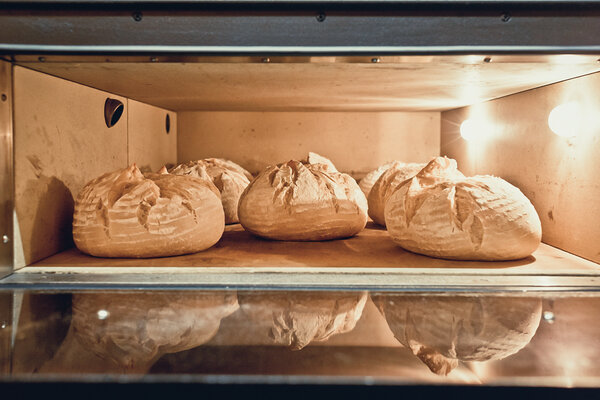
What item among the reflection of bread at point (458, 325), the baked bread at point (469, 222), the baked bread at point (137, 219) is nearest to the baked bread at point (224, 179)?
the baked bread at point (137, 219)

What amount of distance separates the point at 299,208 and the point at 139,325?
919 mm

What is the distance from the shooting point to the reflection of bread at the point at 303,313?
2.39ft

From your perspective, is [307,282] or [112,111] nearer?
[307,282]

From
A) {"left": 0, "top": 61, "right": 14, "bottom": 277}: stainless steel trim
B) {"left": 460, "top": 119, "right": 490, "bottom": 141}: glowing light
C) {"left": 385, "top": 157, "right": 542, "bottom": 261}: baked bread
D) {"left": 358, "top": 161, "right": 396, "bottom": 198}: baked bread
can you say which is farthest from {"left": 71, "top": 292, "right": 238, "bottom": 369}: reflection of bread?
{"left": 460, "top": 119, "right": 490, "bottom": 141}: glowing light

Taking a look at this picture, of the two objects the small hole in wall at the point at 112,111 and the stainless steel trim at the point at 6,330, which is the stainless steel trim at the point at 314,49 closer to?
the stainless steel trim at the point at 6,330

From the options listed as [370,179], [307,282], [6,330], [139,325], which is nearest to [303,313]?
[307,282]

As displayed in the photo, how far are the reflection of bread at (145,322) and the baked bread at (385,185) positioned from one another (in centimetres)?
113

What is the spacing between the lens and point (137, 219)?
1.30 m

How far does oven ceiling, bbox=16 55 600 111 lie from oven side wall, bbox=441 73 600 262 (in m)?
0.06

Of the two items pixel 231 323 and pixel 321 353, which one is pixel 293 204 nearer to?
pixel 231 323

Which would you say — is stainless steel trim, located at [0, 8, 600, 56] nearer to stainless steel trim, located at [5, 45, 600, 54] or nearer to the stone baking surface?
stainless steel trim, located at [5, 45, 600, 54]

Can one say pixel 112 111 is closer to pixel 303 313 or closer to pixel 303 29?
pixel 303 29

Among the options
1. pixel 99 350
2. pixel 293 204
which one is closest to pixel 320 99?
pixel 293 204

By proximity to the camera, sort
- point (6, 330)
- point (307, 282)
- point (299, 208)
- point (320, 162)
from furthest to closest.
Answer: point (320, 162), point (299, 208), point (307, 282), point (6, 330)
